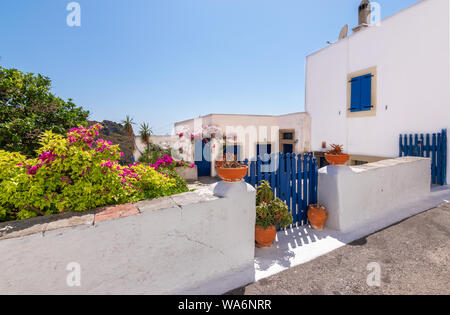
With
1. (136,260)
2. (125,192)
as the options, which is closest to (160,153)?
(125,192)

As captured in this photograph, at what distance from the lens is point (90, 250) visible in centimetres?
200

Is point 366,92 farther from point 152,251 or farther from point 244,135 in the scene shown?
point 152,251

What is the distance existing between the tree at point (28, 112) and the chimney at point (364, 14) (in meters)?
12.8

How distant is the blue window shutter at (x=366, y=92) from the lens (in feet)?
30.6

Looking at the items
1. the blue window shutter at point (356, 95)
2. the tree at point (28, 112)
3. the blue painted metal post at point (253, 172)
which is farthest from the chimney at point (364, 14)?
the tree at point (28, 112)

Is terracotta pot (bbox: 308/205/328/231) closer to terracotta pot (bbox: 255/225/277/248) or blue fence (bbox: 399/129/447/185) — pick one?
terracotta pot (bbox: 255/225/277/248)

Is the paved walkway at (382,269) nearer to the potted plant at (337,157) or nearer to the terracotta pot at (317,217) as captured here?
the terracotta pot at (317,217)

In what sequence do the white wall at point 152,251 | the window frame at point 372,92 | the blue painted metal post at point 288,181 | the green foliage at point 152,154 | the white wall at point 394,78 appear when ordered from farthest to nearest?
the green foliage at point 152,154, the window frame at point 372,92, the white wall at point 394,78, the blue painted metal post at point 288,181, the white wall at point 152,251

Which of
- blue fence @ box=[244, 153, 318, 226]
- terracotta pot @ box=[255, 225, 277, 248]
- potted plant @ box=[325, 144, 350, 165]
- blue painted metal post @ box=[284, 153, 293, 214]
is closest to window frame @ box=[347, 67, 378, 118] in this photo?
potted plant @ box=[325, 144, 350, 165]

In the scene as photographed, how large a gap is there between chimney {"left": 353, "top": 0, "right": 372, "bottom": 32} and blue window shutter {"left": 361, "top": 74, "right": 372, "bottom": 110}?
10.2 ft

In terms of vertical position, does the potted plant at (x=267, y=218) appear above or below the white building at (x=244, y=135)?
below

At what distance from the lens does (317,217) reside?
426cm
